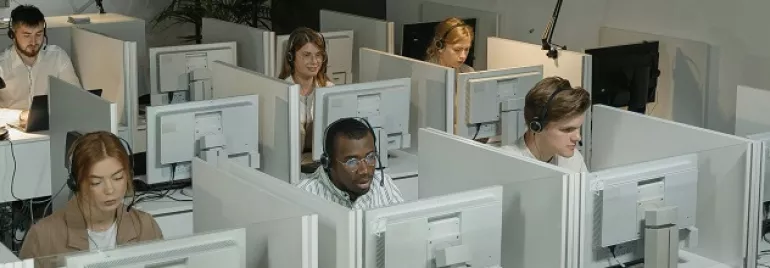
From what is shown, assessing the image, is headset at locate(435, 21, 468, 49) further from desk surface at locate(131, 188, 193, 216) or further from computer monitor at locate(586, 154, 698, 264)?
computer monitor at locate(586, 154, 698, 264)

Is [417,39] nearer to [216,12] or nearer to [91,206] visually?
[216,12]

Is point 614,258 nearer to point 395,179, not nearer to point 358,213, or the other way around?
point 358,213

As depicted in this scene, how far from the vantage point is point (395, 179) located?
502 centimetres

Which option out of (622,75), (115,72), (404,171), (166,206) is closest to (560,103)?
(404,171)

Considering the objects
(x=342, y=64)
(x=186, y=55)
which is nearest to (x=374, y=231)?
(x=186, y=55)

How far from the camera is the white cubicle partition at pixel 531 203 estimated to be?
318 centimetres

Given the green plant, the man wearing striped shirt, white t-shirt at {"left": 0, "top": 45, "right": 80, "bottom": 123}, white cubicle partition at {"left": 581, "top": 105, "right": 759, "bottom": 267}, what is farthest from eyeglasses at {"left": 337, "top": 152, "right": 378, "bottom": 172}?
the green plant

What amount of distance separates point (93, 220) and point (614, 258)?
4.84ft

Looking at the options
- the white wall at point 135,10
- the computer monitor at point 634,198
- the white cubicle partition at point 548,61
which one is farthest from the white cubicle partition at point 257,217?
the white wall at point 135,10

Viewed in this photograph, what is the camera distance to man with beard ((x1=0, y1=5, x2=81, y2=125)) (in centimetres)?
602

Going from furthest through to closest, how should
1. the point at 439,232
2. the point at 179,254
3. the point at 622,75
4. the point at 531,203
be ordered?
1. the point at 622,75
2. the point at 531,203
3. the point at 439,232
4. the point at 179,254

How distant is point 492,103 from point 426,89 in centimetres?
31

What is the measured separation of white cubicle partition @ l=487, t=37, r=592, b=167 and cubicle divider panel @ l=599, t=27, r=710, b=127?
0.56 meters

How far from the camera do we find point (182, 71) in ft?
19.0
